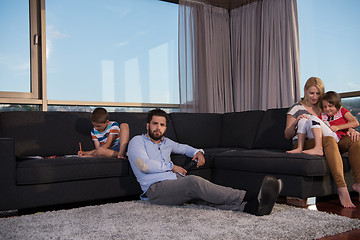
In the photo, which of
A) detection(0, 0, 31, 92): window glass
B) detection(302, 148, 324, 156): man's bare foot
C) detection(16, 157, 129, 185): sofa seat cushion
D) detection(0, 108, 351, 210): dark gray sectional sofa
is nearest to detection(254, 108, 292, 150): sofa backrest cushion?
detection(0, 108, 351, 210): dark gray sectional sofa

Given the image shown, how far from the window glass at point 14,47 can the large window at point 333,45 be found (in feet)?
10.8

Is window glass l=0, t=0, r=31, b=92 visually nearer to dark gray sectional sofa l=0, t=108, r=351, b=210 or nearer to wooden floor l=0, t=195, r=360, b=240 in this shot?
dark gray sectional sofa l=0, t=108, r=351, b=210

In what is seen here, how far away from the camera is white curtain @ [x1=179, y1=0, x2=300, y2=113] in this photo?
180 inches

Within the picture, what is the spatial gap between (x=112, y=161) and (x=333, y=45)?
2.94 metres

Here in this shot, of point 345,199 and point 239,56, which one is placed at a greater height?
point 239,56

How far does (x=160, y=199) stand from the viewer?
92.0 inches

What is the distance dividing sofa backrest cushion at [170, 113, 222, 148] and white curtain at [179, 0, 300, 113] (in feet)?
3.56

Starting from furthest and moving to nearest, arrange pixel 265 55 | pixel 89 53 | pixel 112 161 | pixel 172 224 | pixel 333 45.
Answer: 1. pixel 265 55
2. pixel 89 53
3. pixel 333 45
4. pixel 112 161
5. pixel 172 224

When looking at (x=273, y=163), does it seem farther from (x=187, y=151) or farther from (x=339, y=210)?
(x=187, y=151)

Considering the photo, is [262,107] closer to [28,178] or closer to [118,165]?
[118,165]

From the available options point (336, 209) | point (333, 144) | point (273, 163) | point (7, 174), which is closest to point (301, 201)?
point (336, 209)

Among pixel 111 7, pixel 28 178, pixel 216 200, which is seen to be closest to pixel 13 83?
pixel 111 7

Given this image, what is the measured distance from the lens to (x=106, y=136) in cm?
298

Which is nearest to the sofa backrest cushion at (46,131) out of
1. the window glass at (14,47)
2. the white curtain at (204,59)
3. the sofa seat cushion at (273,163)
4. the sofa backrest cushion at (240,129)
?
the window glass at (14,47)
